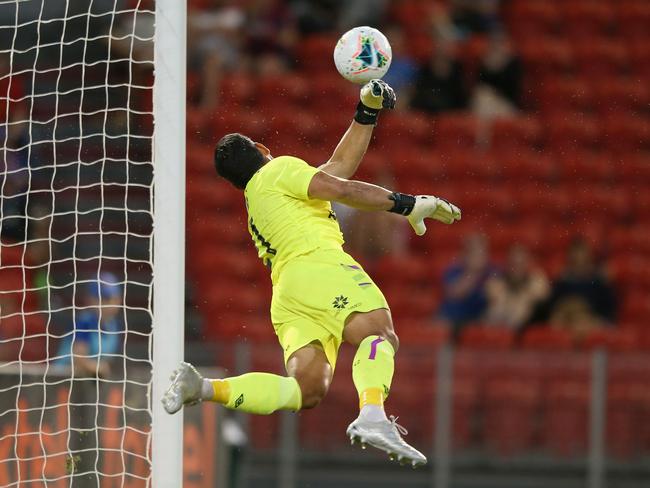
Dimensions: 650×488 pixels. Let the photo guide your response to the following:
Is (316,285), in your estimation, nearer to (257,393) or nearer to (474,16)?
(257,393)

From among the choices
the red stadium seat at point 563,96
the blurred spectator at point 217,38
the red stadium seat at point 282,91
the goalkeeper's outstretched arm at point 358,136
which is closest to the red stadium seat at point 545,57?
the red stadium seat at point 563,96

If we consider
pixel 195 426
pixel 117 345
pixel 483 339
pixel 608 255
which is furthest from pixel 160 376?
A: pixel 608 255

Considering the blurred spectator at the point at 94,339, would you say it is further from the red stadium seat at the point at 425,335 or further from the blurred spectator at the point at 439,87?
the blurred spectator at the point at 439,87

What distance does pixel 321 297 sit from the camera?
6.49 meters

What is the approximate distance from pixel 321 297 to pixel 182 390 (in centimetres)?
85

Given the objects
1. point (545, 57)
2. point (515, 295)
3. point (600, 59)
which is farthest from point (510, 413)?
point (600, 59)

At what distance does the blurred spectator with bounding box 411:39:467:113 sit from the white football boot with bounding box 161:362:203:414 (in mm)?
8140

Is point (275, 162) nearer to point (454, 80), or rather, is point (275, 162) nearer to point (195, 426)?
point (195, 426)

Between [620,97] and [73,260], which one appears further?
[620,97]

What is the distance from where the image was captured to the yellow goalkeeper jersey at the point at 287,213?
21.7ft

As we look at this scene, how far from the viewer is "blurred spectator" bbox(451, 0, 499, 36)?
14.6 metres

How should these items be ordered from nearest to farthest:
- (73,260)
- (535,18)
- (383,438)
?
1. (383,438)
2. (73,260)
3. (535,18)

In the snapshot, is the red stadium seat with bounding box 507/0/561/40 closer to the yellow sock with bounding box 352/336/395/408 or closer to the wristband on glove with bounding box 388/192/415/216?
the wristband on glove with bounding box 388/192/415/216

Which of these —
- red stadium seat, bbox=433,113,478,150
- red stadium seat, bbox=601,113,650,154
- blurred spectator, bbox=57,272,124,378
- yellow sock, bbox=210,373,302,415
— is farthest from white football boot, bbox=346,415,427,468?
red stadium seat, bbox=601,113,650,154
